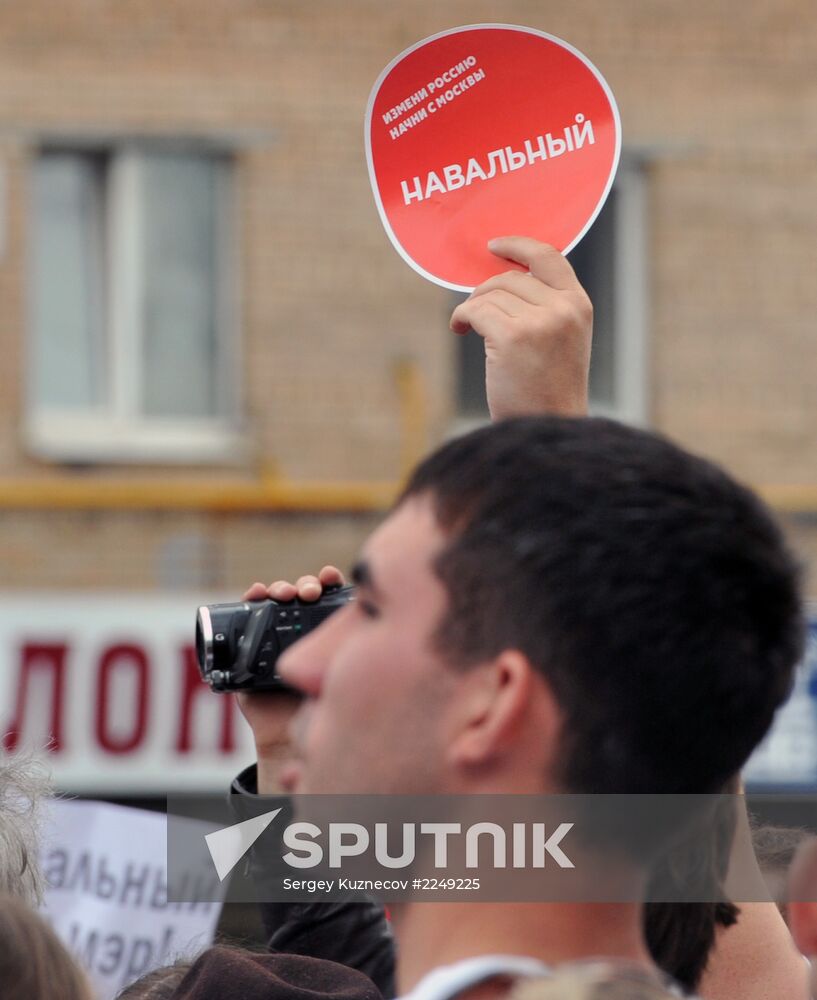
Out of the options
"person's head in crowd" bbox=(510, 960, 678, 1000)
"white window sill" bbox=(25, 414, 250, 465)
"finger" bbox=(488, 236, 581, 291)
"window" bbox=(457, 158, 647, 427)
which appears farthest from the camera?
"window" bbox=(457, 158, 647, 427)

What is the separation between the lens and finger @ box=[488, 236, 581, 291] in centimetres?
177

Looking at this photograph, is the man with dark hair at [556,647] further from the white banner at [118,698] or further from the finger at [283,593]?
the white banner at [118,698]

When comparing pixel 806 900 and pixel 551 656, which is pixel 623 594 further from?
pixel 806 900

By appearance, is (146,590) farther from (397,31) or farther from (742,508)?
(742,508)

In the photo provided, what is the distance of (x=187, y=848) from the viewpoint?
4113 millimetres

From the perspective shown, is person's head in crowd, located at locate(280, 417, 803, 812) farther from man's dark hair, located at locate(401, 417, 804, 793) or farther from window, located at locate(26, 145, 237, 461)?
window, located at locate(26, 145, 237, 461)

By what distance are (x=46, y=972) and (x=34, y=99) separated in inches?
276

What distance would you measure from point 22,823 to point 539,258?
905 millimetres

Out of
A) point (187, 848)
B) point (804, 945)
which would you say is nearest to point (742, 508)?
point (804, 945)

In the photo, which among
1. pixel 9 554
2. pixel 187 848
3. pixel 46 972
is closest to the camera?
pixel 46 972

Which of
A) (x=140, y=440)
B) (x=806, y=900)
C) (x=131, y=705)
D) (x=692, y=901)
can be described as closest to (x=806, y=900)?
(x=806, y=900)

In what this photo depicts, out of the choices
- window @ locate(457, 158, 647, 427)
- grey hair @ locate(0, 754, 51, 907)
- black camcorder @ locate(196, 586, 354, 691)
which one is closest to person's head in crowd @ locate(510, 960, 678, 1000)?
black camcorder @ locate(196, 586, 354, 691)

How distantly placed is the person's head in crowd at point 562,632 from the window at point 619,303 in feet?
23.3

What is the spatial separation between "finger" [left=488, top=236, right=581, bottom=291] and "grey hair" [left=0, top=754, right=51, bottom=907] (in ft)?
2.83
